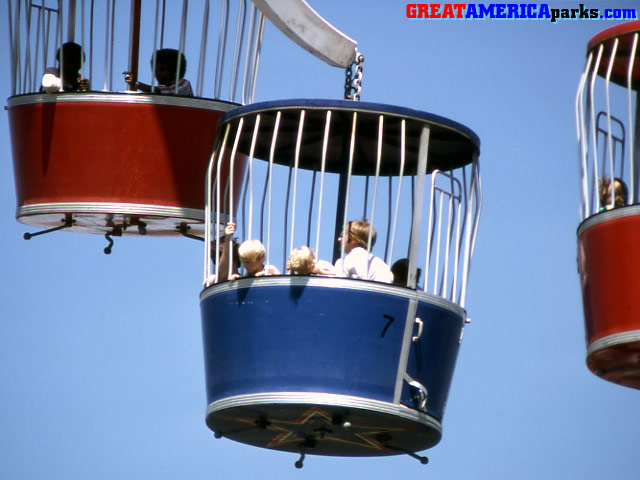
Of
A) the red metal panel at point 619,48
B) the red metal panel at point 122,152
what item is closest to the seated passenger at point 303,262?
the red metal panel at point 122,152

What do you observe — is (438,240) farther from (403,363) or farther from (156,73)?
(156,73)

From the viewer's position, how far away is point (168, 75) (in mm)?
29000

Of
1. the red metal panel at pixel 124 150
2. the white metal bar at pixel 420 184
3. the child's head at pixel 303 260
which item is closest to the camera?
the child's head at pixel 303 260

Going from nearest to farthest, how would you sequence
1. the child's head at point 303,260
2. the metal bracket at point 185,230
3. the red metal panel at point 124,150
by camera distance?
the child's head at point 303,260
the red metal panel at point 124,150
the metal bracket at point 185,230

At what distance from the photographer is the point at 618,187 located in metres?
26.0

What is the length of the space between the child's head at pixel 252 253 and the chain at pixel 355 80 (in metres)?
2.66

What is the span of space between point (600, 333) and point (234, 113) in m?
4.51

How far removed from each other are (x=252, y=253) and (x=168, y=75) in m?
4.06

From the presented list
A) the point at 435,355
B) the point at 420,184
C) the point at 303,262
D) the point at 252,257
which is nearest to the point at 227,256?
the point at 252,257

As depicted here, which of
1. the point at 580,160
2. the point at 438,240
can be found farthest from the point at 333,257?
the point at 580,160

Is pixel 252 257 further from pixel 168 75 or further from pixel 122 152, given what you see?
pixel 168 75

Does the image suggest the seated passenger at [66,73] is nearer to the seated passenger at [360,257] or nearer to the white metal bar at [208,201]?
the white metal bar at [208,201]

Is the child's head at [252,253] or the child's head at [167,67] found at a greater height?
the child's head at [167,67]

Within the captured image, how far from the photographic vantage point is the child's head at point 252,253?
25.6 m
